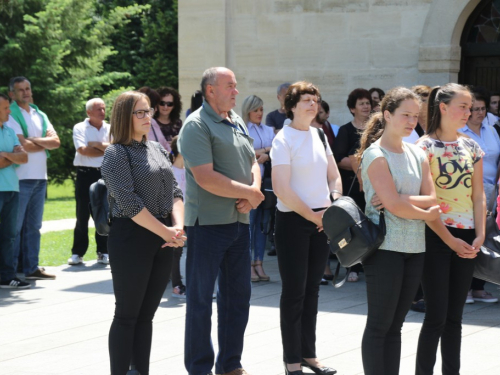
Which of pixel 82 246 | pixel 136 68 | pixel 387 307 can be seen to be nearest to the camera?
pixel 387 307

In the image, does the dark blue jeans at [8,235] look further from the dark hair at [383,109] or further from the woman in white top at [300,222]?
the dark hair at [383,109]

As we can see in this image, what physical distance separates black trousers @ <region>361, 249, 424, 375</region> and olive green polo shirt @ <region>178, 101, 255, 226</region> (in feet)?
3.57

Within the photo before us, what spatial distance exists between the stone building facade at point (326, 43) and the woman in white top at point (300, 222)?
610 cm

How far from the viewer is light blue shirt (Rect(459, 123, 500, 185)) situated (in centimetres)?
884

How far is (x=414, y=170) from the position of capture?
16.9 feet

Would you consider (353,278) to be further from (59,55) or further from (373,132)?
(59,55)

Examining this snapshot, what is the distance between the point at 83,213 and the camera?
11.3m

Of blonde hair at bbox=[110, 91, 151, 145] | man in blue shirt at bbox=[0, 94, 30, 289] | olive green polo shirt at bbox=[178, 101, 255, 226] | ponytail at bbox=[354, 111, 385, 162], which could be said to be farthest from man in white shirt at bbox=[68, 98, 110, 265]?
ponytail at bbox=[354, 111, 385, 162]

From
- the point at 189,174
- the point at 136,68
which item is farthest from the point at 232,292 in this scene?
the point at 136,68

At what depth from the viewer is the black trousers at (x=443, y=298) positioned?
5.27m

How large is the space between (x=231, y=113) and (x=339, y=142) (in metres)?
3.87

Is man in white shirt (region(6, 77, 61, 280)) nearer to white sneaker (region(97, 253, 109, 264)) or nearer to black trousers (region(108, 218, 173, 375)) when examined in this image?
white sneaker (region(97, 253, 109, 264))

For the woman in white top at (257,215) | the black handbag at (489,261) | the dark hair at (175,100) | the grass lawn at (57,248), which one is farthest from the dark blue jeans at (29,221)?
the black handbag at (489,261)

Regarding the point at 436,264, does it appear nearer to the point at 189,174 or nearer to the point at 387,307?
the point at 387,307
